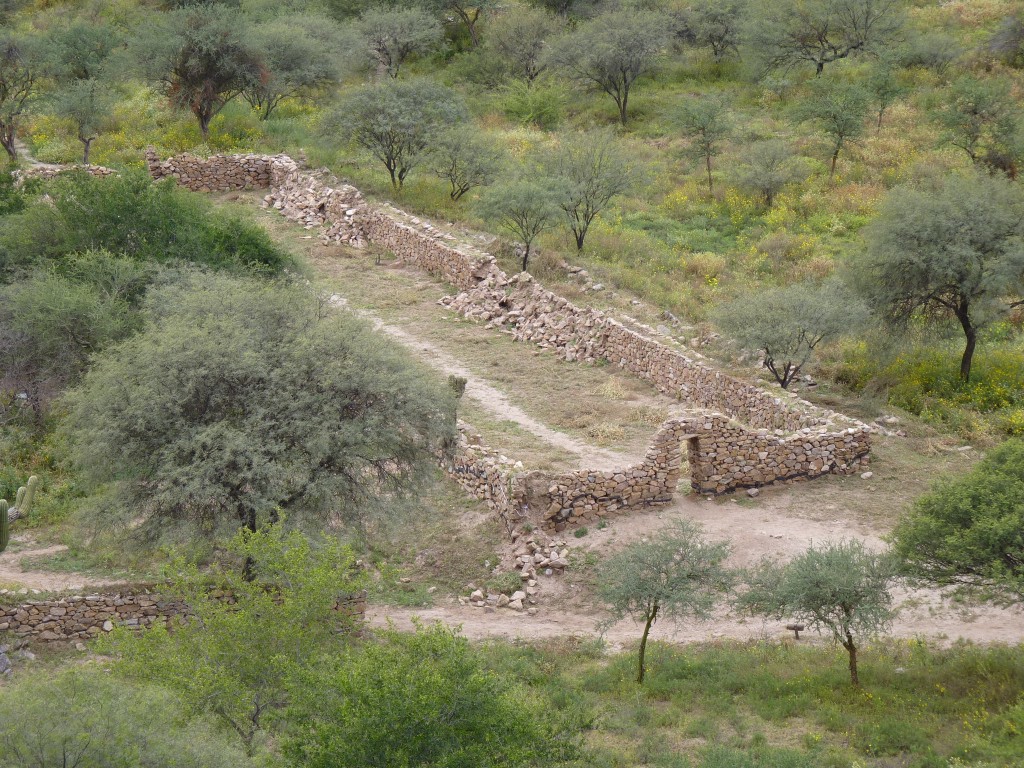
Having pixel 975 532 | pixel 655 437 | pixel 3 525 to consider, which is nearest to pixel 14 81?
pixel 3 525

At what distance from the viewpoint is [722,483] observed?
2239 cm

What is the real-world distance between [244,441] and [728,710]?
25.9 feet

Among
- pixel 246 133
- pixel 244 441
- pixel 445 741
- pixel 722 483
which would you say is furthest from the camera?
pixel 246 133

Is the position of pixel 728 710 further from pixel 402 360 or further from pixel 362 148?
pixel 362 148

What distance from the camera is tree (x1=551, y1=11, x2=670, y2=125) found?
4819cm

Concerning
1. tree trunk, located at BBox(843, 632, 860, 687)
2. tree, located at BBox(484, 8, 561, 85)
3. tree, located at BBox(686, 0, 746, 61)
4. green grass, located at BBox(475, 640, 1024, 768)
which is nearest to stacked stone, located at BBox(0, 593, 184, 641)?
green grass, located at BBox(475, 640, 1024, 768)

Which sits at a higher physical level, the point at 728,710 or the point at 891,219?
the point at 891,219

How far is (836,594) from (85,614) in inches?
424

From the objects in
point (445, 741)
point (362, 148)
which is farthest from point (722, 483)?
point (362, 148)

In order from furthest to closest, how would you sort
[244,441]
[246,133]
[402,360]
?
[246,133], [402,360], [244,441]

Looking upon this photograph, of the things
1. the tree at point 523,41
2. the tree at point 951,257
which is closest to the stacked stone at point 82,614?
the tree at point 951,257

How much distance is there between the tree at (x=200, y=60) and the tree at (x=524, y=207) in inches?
550

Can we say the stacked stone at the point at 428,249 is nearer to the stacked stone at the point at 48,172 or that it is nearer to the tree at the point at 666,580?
the stacked stone at the point at 48,172

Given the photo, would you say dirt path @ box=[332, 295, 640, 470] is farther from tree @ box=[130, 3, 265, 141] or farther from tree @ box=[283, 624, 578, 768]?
tree @ box=[130, 3, 265, 141]
